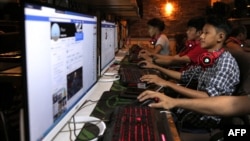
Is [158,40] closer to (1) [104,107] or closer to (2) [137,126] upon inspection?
(1) [104,107]

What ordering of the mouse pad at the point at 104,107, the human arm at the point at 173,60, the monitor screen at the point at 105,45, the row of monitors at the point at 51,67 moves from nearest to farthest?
the row of monitors at the point at 51,67 → the mouse pad at the point at 104,107 → the monitor screen at the point at 105,45 → the human arm at the point at 173,60

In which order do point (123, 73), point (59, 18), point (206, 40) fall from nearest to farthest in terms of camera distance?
point (59, 18)
point (206, 40)
point (123, 73)

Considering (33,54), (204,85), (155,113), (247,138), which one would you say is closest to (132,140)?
(155,113)

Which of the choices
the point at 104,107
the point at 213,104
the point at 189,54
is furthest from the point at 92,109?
the point at 189,54

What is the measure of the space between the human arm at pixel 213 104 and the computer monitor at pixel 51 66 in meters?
0.38

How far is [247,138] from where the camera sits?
1.33 m

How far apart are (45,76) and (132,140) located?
0.34 m

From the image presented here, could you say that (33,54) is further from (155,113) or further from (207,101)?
(207,101)

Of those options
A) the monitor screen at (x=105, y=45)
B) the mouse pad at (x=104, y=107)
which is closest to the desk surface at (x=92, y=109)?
the mouse pad at (x=104, y=107)

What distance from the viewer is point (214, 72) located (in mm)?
1716

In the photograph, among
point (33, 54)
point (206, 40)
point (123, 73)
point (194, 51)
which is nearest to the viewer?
point (33, 54)

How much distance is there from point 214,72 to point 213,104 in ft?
1.38

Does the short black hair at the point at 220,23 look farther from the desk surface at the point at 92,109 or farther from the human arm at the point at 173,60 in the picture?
the human arm at the point at 173,60

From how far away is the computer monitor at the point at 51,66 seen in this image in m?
0.63
